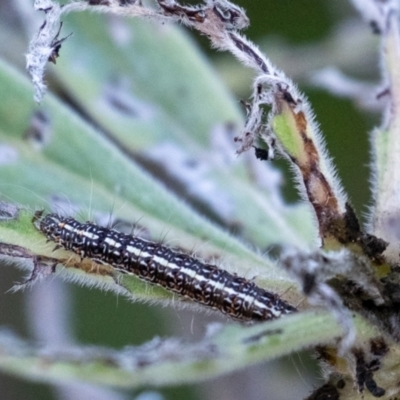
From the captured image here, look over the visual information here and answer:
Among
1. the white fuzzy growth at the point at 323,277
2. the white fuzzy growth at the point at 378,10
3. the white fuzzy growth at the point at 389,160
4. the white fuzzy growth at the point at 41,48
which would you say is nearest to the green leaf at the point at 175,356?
the white fuzzy growth at the point at 323,277

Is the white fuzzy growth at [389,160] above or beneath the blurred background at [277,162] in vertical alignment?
beneath

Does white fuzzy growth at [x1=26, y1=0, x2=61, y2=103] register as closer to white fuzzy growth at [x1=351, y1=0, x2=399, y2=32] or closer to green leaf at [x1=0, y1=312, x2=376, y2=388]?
green leaf at [x1=0, y1=312, x2=376, y2=388]

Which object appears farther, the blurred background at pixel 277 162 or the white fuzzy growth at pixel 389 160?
the blurred background at pixel 277 162

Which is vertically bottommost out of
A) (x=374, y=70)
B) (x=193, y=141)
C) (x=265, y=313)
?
(x=265, y=313)

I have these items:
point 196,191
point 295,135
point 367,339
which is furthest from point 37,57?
point 196,191

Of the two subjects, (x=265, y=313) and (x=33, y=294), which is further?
(x=33, y=294)

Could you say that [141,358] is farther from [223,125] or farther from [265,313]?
[223,125]

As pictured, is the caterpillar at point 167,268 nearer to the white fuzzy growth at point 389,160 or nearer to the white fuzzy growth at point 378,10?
the white fuzzy growth at point 389,160
